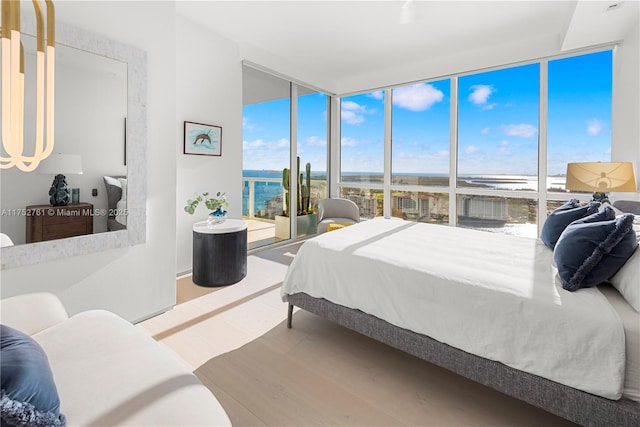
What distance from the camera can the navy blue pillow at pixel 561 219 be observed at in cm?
215

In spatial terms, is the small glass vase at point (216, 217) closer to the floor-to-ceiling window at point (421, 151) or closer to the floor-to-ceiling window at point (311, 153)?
the floor-to-ceiling window at point (311, 153)

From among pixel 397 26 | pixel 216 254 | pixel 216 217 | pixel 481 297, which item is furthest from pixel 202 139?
pixel 481 297

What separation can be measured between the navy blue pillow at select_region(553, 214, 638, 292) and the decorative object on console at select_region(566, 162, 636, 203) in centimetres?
169

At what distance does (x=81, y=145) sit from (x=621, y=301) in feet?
9.81

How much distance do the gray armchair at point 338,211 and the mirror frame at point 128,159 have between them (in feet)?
9.14

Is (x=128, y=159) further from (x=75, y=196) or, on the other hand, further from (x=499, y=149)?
(x=499, y=149)

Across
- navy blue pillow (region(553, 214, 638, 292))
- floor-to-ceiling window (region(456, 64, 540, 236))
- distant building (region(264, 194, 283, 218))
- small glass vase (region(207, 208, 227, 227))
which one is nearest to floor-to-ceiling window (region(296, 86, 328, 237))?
distant building (region(264, 194, 283, 218))

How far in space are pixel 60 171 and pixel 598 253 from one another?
289 cm

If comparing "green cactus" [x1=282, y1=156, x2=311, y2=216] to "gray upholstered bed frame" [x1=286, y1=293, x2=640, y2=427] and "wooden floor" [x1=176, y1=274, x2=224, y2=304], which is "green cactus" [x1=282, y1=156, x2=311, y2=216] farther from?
"gray upholstered bed frame" [x1=286, y1=293, x2=640, y2=427]

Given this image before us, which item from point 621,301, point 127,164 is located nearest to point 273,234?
point 127,164

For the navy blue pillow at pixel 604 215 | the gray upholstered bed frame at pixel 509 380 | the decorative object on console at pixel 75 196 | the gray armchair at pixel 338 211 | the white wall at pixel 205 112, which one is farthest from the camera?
the gray armchair at pixel 338 211

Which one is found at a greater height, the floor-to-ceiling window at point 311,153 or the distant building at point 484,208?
the floor-to-ceiling window at point 311,153

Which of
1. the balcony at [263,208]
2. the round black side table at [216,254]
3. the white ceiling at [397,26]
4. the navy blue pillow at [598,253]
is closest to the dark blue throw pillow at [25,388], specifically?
the navy blue pillow at [598,253]

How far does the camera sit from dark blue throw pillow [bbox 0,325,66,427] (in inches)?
29.4
